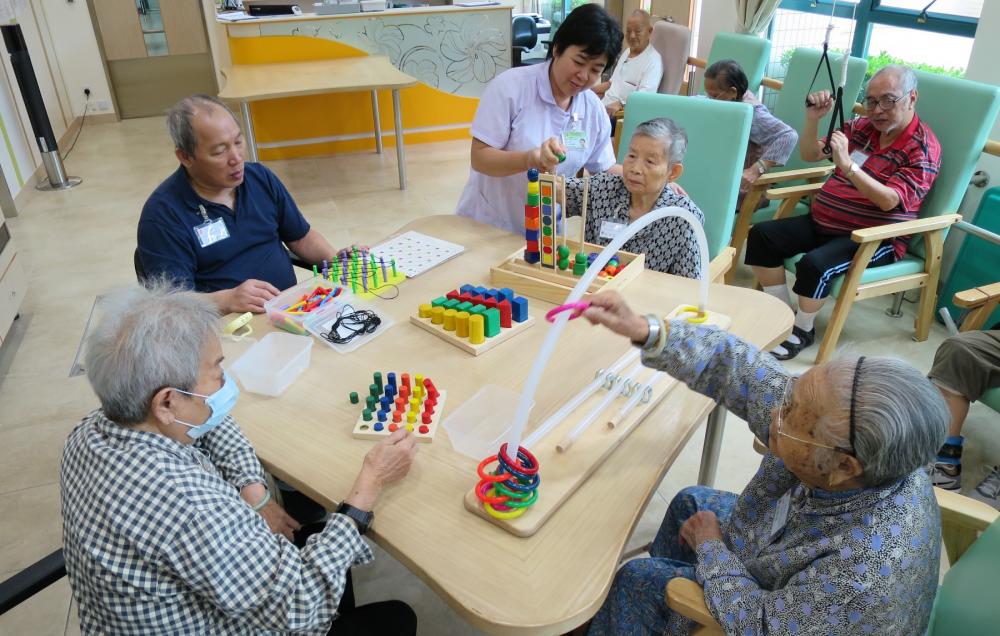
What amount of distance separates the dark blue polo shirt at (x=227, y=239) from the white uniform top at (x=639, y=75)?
2.93m

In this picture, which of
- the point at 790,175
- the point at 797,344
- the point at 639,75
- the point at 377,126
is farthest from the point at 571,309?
the point at 377,126

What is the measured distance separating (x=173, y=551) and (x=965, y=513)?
147 cm

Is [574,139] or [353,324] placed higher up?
[574,139]

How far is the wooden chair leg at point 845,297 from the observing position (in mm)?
2680

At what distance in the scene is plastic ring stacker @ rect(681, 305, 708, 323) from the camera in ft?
5.77

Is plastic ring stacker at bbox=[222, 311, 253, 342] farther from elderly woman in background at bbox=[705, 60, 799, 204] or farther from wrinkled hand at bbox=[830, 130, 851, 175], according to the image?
elderly woman in background at bbox=[705, 60, 799, 204]

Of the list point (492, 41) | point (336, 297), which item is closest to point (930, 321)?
point (336, 297)

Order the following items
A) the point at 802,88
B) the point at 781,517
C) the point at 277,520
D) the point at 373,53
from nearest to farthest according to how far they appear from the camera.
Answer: the point at 781,517 < the point at 277,520 < the point at 802,88 < the point at 373,53

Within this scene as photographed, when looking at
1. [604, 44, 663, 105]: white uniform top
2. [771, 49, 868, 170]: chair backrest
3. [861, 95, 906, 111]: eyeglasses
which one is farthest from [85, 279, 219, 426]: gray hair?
[604, 44, 663, 105]: white uniform top

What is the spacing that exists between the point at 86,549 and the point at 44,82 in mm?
6547

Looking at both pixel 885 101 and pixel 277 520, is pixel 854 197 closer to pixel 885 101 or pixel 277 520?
pixel 885 101

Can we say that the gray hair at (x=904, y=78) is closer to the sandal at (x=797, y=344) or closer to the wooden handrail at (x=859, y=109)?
the wooden handrail at (x=859, y=109)

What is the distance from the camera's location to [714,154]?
8.34 ft

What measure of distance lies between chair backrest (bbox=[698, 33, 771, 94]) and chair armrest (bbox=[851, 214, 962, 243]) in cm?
148
